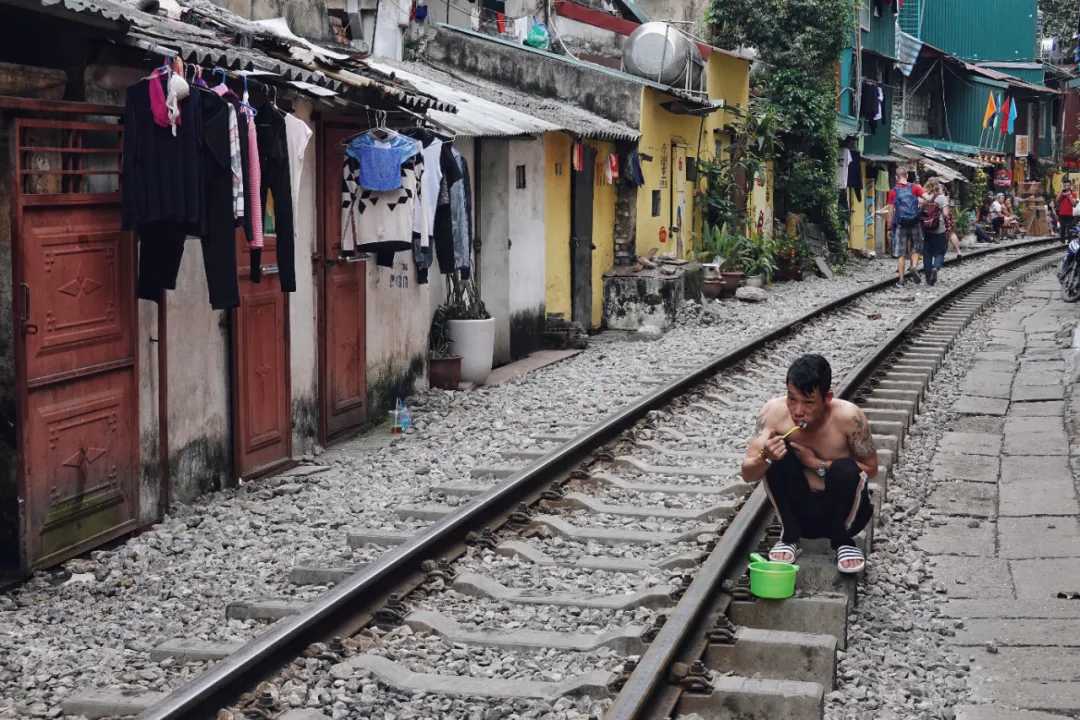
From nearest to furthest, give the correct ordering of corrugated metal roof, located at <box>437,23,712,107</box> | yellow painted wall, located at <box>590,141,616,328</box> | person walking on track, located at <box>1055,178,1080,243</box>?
yellow painted wall, located at <box>590,141,616,328</box>, corrugated metal roof, located at <box>437,23,712,107</box>, person walking on track, located at <box>1055,178,1080,243</box>

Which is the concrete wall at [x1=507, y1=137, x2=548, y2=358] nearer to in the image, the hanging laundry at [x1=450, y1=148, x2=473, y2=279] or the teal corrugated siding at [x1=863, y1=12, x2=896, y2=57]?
the hanging laundry at [x1=450, y1=148, x2=473, y2=279]

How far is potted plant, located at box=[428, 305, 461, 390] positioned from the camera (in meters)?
13.9

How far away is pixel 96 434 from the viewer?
7.91 meters

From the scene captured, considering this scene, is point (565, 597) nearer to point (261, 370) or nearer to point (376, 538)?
point (376, 538)

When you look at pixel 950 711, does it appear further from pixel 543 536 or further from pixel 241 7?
pixel 241 7

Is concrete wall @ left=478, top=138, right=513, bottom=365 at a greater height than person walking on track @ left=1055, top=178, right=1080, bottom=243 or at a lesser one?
lesser

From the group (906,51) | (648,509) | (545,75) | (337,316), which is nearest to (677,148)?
(545,75)

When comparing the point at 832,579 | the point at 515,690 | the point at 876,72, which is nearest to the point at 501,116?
the point at 832,579

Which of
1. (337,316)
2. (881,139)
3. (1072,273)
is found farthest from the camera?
(881,139)

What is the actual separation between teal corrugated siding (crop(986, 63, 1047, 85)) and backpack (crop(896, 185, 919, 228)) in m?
36.2

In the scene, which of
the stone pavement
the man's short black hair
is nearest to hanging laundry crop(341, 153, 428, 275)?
the stone pavement

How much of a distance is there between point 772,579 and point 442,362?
7.90 m

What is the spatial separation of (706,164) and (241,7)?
13628mm

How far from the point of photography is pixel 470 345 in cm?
1436
